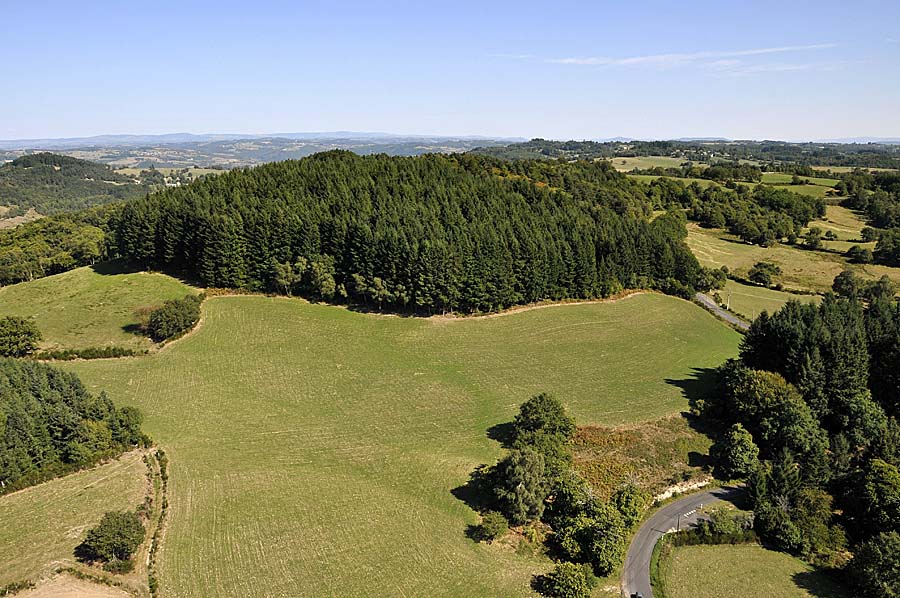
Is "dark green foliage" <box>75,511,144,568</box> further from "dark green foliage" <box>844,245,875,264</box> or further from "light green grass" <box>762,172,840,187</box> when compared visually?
"light green grass" <box>762,172,840,187</box>

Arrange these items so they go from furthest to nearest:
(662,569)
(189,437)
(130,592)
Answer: (189,437)
(662,569)
(130,592)

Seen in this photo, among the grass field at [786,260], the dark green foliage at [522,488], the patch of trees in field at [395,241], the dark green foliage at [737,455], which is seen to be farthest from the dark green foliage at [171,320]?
the grass field at [786,260]

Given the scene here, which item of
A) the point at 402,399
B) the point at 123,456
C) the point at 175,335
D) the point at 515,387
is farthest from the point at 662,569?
the point at 175,335

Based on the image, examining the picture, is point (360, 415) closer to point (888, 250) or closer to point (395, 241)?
point (395, 241)

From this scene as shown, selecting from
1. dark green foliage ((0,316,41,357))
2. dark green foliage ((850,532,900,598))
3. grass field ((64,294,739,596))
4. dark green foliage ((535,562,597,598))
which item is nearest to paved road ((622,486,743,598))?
dark green foliage ((535,562,597,598))

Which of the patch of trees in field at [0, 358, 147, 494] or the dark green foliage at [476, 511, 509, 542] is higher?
the patch of trees in field at [0, 358, 147, 494]

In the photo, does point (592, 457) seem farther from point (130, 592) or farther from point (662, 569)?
point (130, 592)
